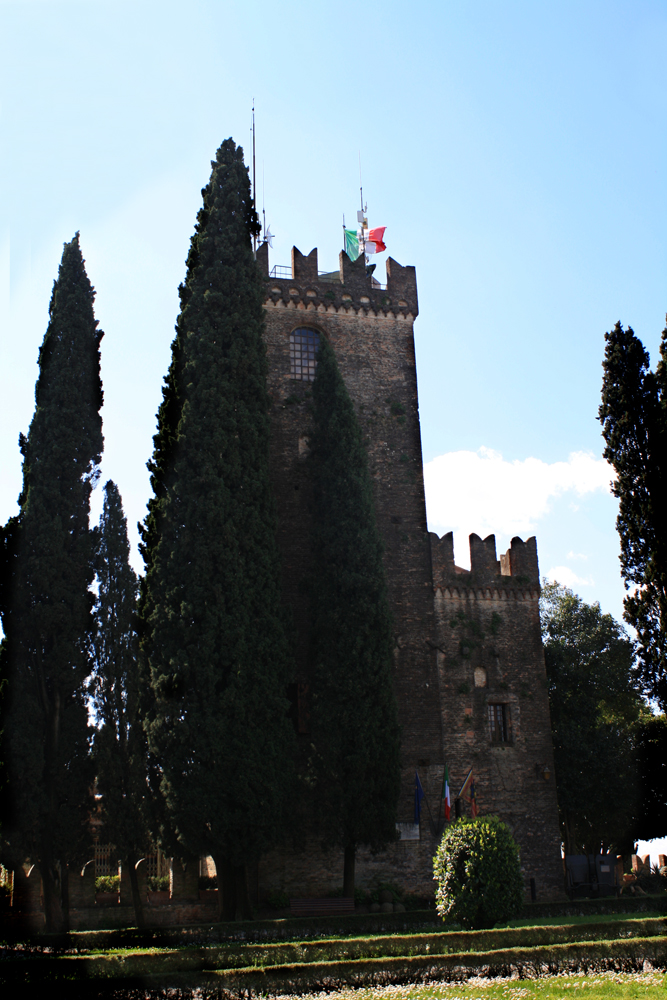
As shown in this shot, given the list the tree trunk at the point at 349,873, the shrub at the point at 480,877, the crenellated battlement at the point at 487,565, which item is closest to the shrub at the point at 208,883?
the tree trunk at the point at 349,873

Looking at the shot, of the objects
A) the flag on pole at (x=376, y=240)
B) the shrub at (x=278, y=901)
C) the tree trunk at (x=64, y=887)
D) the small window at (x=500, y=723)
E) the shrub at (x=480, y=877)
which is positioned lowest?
the shrub at (x=278, y=901)

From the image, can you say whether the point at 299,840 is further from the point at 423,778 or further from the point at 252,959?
the point at 252,959

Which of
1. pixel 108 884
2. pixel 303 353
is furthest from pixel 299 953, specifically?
pixel 303 353

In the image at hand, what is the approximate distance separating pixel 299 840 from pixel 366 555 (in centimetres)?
718

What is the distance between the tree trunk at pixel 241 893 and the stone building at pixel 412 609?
8.12 feet

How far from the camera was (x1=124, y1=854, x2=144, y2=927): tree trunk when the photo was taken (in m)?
18.9

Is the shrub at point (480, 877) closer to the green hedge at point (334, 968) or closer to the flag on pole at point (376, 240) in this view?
the green hedge at point (334, 968)

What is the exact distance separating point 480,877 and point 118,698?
10.2 m

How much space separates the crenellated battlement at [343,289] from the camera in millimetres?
26766

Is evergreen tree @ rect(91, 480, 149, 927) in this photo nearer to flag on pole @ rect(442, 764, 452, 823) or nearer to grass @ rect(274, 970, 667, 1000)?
flag on pole @ rect(442, 764, 452, 823)

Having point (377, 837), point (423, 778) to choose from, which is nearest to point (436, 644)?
point (423, 778)

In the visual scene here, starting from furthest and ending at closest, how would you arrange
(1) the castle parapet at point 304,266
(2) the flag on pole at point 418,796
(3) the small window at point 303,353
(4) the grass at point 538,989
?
(1) the castle parapet at point 304,266 → (3) the small window at point 303,353 → (2) the flag on pole at point 418,796 → (4) the grass at point 538,989

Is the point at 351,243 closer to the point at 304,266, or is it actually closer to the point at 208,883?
the point at 304,266

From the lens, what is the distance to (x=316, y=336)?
88.2 feet
